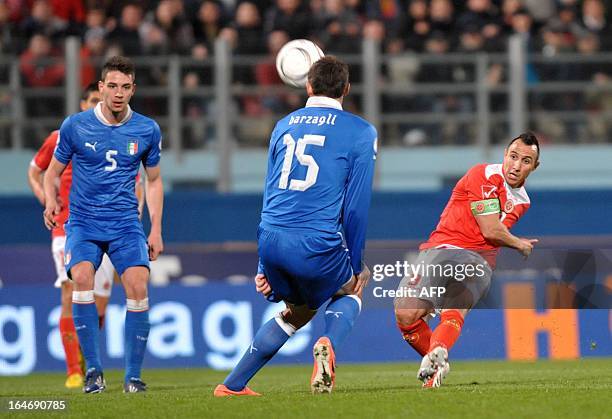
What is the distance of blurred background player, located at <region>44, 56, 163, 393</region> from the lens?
911 cm

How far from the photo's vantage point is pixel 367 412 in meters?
6.94

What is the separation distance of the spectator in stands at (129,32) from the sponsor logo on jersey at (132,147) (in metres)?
6.49

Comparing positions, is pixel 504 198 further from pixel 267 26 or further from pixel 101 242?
pixel 267 26

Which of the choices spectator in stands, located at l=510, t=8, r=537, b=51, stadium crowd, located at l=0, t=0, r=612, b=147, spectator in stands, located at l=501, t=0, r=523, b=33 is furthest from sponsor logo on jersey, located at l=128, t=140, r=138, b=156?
spectator in stands, located at l=501, t=0, r=523, b=33

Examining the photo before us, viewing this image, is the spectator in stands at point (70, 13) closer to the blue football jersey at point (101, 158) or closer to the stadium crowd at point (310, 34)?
the stadium crowd at point (310, 34)

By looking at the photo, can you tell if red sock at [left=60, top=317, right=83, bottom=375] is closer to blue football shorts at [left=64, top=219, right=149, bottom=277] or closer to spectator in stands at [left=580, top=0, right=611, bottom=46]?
blue football shorts at [left=64, top=219, right=149, bottom=277]

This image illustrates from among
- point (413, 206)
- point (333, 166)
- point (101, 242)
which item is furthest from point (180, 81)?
point (333, 166)

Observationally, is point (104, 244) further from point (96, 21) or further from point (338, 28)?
point (96, 21)

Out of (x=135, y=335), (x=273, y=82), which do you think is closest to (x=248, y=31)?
(x=273, y=82)

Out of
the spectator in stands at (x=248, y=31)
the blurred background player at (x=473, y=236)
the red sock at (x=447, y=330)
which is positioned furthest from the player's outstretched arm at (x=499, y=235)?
the spectator in stands at (x=248, y=31)

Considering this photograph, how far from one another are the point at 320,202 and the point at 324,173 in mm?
173

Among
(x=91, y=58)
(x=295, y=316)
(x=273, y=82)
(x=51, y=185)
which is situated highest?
(x=91, y=58)

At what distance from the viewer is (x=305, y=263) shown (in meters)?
7.51

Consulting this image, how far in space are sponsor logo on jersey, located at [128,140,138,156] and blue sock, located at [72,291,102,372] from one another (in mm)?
1056
